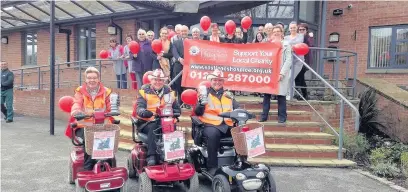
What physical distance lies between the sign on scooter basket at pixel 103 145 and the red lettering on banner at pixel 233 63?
3541 mm

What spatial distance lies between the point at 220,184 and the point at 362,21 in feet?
34.6

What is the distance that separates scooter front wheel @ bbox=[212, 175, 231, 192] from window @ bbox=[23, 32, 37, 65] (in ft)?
43.9

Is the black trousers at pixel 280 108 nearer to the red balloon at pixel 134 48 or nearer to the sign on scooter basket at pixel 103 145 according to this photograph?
the red balloon at pixel 134 48

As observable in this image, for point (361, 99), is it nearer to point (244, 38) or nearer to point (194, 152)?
point (244, 38)

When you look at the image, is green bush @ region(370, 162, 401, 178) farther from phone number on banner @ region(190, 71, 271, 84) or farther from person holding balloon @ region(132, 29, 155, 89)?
person holding balloon @ region(132, 29, 155, 89)

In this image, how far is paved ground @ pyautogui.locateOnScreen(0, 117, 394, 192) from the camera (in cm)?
485

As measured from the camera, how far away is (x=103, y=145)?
3.91 meters

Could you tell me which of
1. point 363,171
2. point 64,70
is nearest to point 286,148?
point 363,171

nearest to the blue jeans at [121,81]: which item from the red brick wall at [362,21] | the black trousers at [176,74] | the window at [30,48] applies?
the black trousers at [176,74]

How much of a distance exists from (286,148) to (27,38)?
13.5 metres

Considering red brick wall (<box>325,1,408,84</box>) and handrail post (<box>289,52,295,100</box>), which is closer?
handrail post (<box>289,52,295,100</box>)

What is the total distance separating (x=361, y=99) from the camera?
30.0 ft

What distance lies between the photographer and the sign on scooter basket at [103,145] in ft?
12.7

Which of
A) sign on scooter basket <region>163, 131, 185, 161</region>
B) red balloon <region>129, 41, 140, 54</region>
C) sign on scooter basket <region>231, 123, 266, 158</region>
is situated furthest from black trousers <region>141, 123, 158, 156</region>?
red balloon <region>129, 41, 140, 54</region>
